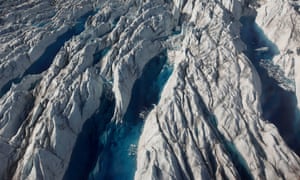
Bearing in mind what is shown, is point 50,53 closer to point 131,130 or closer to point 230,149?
point 131,130

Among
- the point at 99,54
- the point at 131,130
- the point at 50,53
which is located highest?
the point at 50,53

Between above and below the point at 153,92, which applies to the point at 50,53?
above

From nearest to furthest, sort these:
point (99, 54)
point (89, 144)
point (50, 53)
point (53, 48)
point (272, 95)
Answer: point (89, 144), point (272, 95), point (99, 54), point (50, 53), point (53, 48)

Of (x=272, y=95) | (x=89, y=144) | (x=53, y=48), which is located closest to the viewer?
(x=89, y=144)

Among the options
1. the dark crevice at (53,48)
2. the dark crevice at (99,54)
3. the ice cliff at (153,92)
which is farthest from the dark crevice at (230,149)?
the dark crevice at (53,48)

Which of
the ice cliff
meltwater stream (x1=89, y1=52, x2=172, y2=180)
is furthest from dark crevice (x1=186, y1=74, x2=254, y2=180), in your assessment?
meltwater stream (x1=89, y1=52, x2=172, y2=180)

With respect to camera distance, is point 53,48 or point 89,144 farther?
point 53,48

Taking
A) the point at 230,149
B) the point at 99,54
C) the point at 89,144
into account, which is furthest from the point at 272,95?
the point at 99,54
